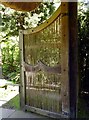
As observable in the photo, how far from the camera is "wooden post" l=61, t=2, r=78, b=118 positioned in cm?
320

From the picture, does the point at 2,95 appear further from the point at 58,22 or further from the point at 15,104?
the point at 58,22

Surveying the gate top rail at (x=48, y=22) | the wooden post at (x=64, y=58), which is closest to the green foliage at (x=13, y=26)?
the gate top rail at (x=48, y=22)

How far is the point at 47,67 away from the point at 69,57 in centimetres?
45

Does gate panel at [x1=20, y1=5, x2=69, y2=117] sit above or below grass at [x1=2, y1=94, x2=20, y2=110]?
above

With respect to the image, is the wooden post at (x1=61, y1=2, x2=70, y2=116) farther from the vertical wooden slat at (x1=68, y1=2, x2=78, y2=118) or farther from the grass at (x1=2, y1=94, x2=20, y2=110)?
the grass at (x1=2, y1=94, x2=20, y2=110)

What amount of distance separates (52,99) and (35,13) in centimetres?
279

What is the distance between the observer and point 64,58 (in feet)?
10.7

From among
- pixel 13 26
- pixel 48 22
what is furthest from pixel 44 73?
pixel 13 26

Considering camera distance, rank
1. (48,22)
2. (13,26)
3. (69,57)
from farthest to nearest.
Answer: (13,26) < (48,22) < (69,57)

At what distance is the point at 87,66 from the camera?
15.1ft

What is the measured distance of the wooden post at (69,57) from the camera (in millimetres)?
3201

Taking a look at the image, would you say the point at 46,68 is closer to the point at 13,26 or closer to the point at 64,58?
the point at 64,58

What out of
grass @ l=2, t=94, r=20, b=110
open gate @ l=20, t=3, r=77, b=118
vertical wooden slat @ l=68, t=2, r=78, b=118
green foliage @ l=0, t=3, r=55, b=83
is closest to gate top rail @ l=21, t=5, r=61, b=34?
open gate @ l=20, t=3, r=77, b=118

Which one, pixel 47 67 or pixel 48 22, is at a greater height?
pixel 48 22
